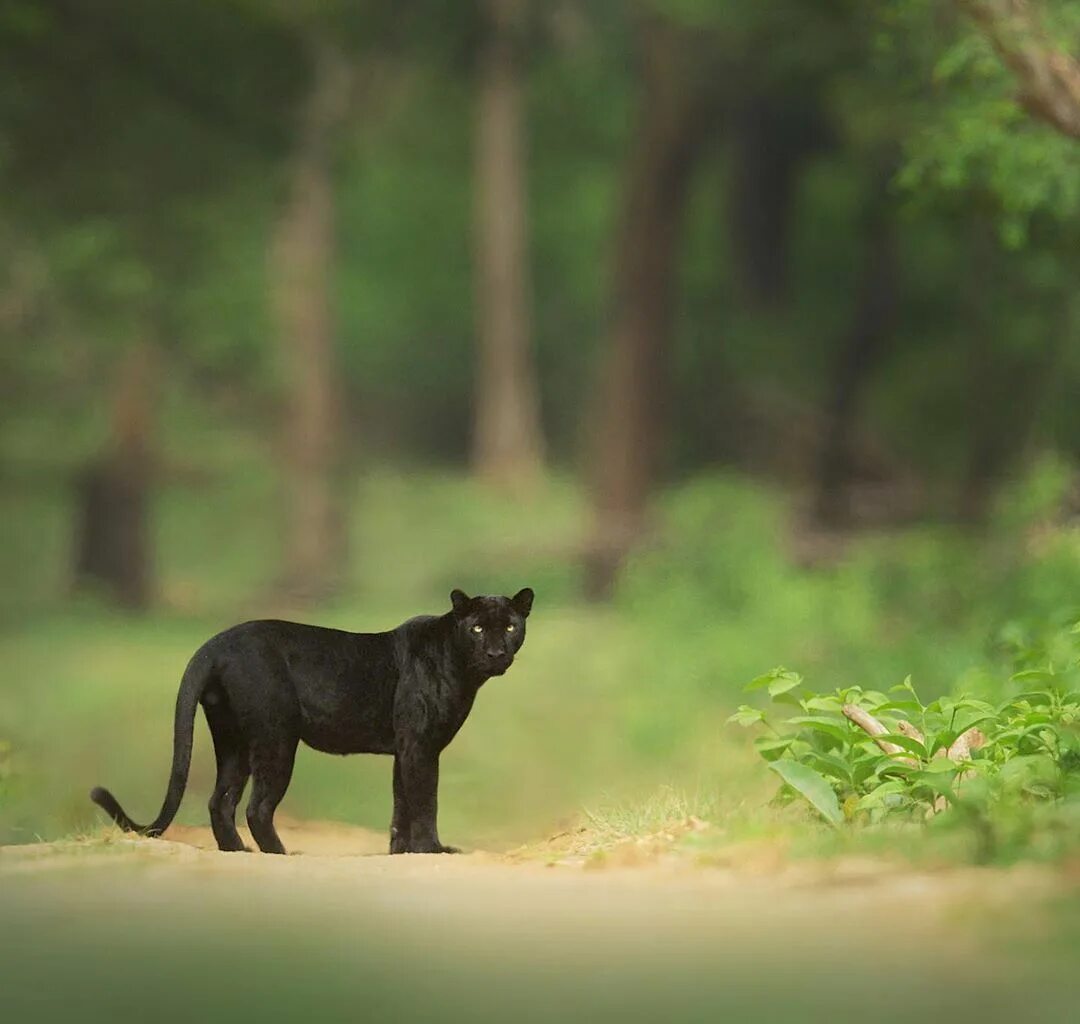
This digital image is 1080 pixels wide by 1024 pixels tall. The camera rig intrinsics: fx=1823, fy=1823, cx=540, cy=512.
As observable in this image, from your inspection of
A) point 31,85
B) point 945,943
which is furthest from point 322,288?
point 945,943

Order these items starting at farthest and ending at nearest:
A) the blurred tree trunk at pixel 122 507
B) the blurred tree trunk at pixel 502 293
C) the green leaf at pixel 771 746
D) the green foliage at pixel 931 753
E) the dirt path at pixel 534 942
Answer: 1. the blurred tree trunk at pixel 502 293
2. the blurred tree trunk at pixel 122 507
3. the green leaf at pixel 771 746
4. the green foliage at pixel 931 753
5. the dirt path at pixel 534 942

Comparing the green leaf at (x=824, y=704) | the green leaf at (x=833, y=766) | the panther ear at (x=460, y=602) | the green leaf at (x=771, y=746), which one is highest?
the panther ear at (x=460, y=602)

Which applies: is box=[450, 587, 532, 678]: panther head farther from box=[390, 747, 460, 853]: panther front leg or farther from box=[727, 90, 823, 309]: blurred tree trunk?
box=[727, 90, 823, 309]: blurred tree trunk

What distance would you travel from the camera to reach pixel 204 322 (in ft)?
64.4

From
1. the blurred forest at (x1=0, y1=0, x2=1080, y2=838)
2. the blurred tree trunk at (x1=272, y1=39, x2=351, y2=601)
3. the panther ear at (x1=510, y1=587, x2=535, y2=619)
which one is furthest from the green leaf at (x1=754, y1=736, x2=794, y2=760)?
the blurred tree trunk at (x1=272, y1=39, x2=351, y2=601)

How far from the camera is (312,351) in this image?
2484 centimetres

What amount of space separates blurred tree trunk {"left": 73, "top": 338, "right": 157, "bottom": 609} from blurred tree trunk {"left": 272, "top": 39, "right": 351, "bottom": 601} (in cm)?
264

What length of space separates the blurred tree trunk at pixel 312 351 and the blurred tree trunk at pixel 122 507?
2640 mm

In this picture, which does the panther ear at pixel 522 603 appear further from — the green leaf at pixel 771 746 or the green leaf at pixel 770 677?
the green leaf at pixel 771 746

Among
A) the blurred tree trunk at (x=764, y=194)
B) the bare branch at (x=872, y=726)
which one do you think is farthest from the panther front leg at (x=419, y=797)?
the blurred tree trunk at (x=764, y=194)

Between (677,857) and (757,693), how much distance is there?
5781 millimetres

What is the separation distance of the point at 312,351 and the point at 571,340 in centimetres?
934

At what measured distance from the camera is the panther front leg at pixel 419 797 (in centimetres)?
661

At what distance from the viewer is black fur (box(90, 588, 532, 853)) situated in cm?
652
